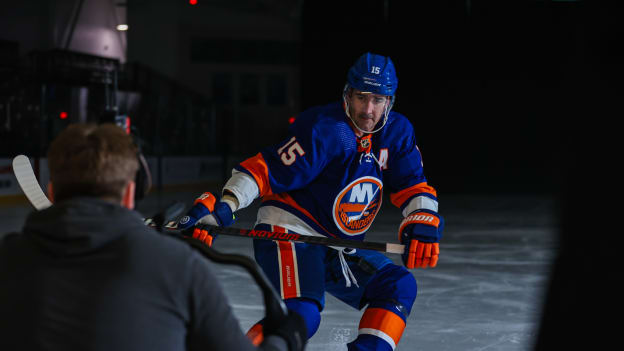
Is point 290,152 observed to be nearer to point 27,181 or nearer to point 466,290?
point 27,181

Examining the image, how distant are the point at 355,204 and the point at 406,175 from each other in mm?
208

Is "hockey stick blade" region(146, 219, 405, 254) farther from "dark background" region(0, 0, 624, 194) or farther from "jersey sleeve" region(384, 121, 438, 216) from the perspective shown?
"dark background" region(0, 0, 624, 194)

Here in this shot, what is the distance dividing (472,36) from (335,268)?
11.1 meters

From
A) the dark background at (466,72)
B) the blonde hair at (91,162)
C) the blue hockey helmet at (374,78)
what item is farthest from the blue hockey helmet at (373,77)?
the dark background at (466,72)

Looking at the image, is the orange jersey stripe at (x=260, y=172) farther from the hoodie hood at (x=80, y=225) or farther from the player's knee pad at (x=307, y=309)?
the hoodie hood at (x=80, y=225)

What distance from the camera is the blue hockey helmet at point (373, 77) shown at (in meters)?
2.44

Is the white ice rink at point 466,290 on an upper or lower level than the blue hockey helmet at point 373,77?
lower

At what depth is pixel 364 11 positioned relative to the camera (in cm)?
1270

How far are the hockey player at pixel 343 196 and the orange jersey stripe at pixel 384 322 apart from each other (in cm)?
4

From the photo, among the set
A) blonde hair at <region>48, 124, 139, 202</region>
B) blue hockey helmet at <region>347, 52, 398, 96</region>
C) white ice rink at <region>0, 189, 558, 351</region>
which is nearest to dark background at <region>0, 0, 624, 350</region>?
white ice rink at <region>0, 189, 558, 351</region>

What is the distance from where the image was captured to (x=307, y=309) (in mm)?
2211

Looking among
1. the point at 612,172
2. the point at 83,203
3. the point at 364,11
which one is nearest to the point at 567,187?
the point at 612,172

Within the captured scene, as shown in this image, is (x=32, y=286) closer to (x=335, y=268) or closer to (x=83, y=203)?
(x=83, y=203)

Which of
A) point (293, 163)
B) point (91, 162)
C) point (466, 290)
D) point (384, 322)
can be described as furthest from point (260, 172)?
point (466, 290)
